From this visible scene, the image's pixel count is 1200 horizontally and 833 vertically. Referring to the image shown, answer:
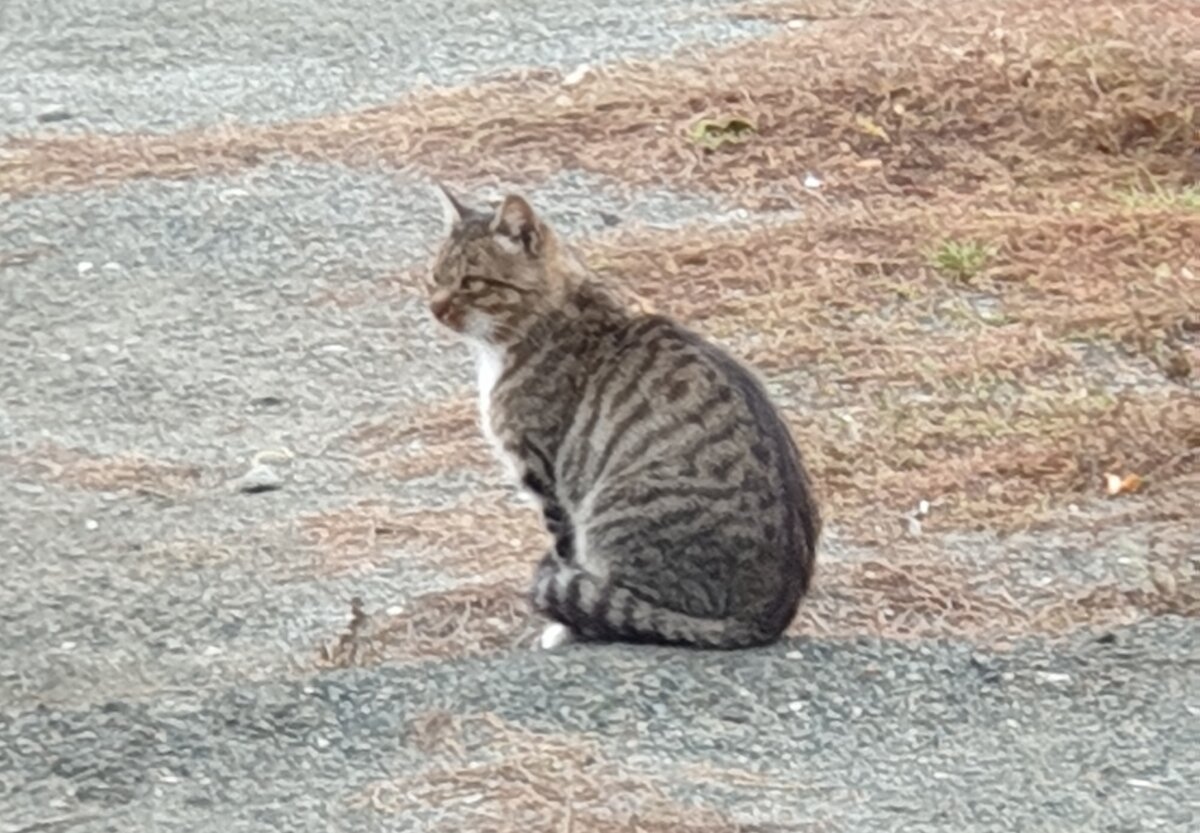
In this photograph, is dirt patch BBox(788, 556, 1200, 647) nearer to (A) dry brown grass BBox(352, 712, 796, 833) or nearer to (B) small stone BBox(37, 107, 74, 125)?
(A) dry brown grass BBox(352, 712, 796, 833)

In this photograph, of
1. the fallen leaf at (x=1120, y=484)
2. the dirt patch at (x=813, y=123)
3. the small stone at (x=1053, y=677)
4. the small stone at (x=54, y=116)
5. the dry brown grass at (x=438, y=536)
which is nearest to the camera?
the small stone at (x=1053, y=677)

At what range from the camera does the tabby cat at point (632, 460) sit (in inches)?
234

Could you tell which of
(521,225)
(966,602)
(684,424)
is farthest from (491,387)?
(966,602)

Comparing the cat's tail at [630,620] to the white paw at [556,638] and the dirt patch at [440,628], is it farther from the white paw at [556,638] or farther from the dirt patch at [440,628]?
the dirt patch at [440,628]

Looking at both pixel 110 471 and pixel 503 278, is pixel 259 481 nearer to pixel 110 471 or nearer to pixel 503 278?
pixel 110 471

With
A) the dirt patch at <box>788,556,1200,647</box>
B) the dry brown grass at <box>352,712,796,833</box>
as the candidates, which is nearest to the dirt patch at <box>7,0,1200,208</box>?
the dirt patch at <box>788,556,1200,647</box>

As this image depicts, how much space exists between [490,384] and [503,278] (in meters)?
0.27

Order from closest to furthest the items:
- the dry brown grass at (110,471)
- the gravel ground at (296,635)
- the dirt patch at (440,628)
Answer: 1. the gravel ground at (296,635)
2. the dirt patch at (440,628)
3. the dry brown grass at (110,471)

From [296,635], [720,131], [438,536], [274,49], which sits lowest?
[274,49]

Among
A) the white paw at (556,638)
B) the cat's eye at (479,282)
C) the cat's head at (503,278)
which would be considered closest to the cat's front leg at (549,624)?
the white paw at (556,638)

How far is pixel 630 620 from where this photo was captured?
5.96 m

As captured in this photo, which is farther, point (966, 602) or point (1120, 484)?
point (1120, 484)

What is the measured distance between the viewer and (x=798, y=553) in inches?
235

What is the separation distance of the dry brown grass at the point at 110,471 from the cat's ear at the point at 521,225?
159 centimetres
